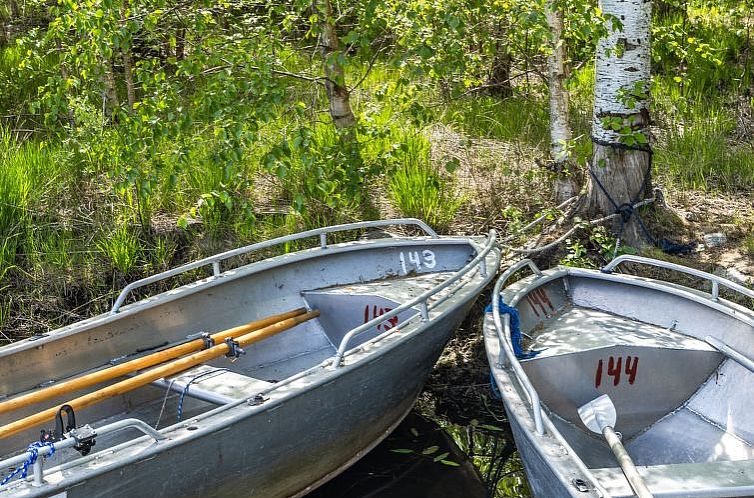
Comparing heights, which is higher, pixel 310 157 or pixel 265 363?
pixel 310 157

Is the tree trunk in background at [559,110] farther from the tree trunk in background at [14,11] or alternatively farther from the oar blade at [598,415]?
the tree trunk in background at [14,11]

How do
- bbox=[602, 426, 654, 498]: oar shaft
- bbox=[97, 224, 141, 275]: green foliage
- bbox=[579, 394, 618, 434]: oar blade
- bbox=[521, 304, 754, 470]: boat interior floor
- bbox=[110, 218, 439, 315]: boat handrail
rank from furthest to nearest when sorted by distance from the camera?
bbox=[97, 224, 141, 275]: green foliage
bbox=[110, 218, 439, 315]: boat handrail
bbox=[521, 304, 754, 470]: boat interior floor
bbox=[579, 394, 618, 434]: oar blade
bbox=[602, 426, 654, 498]: oar shaft

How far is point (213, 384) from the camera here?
5.14 meters

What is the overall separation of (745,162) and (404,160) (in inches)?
116

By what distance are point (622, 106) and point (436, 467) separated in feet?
9.75

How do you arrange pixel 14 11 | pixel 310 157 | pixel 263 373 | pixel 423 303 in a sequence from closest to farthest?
pixel 423 303 → pixel 263 373 → pixel 310 157 → pixel 14 11

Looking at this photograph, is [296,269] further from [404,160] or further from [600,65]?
[600,65]

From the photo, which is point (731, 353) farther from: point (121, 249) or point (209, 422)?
point (121, 249)

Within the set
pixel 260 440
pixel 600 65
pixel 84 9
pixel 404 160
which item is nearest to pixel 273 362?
pixel 260 440

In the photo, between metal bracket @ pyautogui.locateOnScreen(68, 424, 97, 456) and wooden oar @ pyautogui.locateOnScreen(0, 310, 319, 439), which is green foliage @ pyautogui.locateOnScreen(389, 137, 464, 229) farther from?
metal bracket @ pyautogui.locateOnScreen(68, 424, 97, 456)

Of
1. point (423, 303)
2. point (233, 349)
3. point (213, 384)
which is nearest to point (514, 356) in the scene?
point (423, 303)

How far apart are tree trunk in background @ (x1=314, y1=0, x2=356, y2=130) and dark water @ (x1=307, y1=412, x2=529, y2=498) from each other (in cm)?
242

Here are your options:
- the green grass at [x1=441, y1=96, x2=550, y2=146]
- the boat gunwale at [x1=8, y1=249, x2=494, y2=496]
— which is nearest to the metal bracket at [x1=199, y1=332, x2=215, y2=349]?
the boat gunwale at [x1=8, y1=249, x2=494, y2=496]

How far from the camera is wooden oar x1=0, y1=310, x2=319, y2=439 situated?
4750mm
